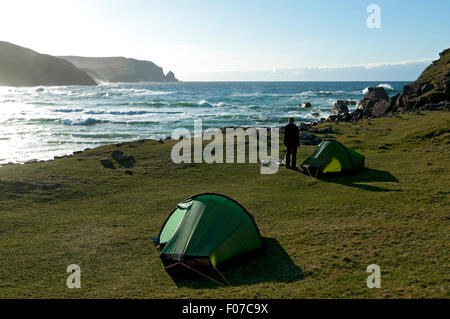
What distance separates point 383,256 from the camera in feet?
26.3

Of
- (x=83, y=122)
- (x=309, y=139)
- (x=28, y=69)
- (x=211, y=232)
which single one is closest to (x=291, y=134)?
(x=309, y=139)

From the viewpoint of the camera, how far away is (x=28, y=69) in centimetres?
17800

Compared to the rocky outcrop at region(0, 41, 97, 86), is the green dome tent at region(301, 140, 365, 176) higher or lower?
lower

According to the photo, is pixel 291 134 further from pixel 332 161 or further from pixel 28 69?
pixel 28 69

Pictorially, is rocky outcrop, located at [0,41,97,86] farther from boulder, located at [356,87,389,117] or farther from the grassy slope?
the grassy slope

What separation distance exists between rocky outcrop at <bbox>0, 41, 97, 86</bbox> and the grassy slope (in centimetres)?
17687

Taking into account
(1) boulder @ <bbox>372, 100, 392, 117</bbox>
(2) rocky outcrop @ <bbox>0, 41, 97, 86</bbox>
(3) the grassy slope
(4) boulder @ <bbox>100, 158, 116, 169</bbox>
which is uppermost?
(2) rocky outcrop @ <bbox>0, 41, 97, 86</bbox>

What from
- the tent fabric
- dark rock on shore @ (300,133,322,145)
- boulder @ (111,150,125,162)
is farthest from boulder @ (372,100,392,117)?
the tent fabric

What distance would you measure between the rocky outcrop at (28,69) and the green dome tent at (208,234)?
18526 centimetres

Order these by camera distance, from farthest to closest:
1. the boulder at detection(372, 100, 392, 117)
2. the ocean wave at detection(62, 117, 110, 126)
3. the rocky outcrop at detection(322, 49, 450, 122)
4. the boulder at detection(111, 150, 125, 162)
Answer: the ocean wave at detection(62, 117, 110, 126) < the boulder at detection(372, 100, 392, 117) < the rocky outcrop at detection(322, 49, 450, 122) < the boulder at detection(111, 150, 125, 162)

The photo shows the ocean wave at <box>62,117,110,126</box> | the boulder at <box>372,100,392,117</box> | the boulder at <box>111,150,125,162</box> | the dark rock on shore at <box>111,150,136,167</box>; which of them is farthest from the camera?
the ocean wave at <box>62,117,110,126</box>

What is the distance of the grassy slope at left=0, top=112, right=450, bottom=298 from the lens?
7344mm

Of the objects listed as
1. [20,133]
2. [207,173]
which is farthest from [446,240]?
[20,133]

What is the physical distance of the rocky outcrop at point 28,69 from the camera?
16862cm
